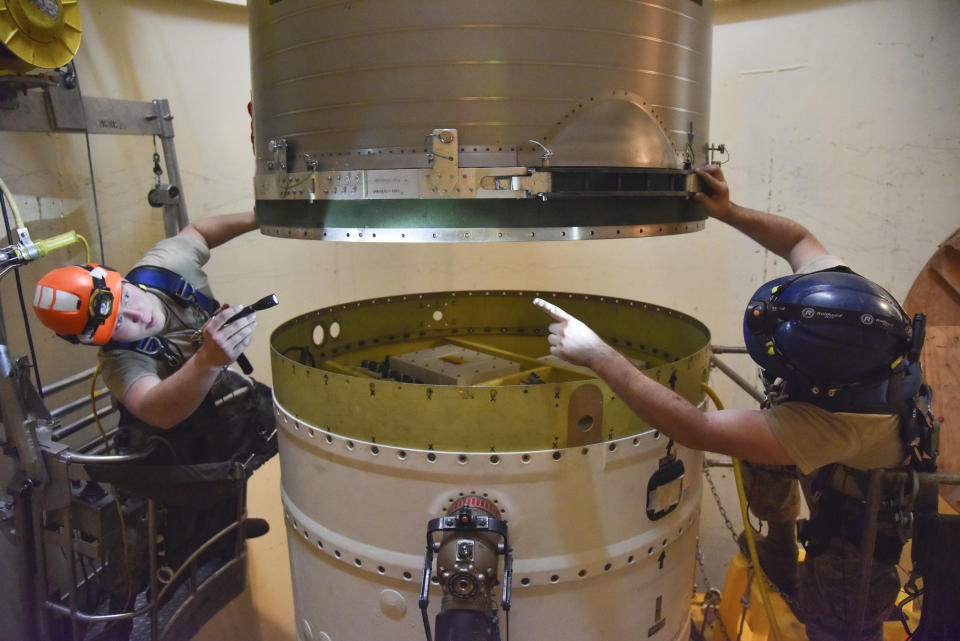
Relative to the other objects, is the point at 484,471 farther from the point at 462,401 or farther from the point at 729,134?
the point at 729,134

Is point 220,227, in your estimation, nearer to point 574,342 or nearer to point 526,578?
point 574,342

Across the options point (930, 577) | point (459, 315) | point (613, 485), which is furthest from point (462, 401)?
point (930, 577)

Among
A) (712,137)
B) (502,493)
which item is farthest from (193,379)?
(712,137)

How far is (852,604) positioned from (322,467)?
5.83 ft

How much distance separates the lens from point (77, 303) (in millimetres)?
1991

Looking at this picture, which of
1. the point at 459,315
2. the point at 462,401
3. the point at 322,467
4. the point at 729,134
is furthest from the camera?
the point at 729,134

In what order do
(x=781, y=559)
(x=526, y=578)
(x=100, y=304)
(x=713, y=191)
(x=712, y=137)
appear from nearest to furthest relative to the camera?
(x=526, y=578) < (x=100, y=304) < (x=713, y=191) < (x=781, y=559) < (x=712, y=137)

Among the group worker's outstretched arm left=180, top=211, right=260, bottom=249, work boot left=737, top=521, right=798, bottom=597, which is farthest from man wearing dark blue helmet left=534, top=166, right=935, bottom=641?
worker's outstretched arm left=180, top=211, right=260, bottom=249

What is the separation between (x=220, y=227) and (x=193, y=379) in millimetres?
1067

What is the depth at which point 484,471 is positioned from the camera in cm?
172

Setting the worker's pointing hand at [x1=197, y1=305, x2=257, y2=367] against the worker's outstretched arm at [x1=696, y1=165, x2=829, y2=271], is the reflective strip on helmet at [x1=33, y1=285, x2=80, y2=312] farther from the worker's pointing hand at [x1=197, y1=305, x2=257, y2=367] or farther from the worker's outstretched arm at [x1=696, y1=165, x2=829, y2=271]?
the worker's outstretched arm at [x1=696, y1=165, x2=829, y2=271]

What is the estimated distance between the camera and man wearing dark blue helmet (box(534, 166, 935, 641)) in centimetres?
155

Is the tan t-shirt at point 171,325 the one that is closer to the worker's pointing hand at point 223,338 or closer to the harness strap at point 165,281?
the harness strap at point 165,281

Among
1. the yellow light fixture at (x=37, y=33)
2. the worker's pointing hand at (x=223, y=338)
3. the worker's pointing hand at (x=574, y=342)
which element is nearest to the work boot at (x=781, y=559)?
the worker's pointing hand at (x=574, y=342)
